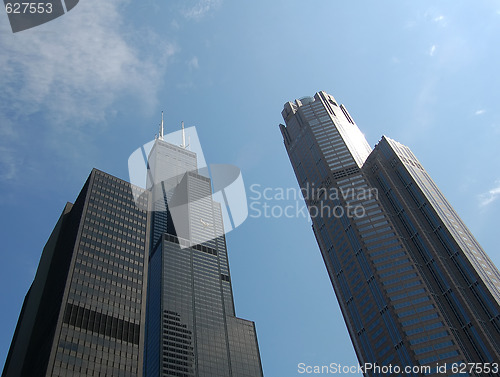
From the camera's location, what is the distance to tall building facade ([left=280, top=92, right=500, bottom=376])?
12850 cm

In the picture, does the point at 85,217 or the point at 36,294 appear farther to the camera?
the point at 36,294

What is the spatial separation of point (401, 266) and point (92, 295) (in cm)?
9216

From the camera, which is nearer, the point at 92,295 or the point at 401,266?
the point at 92,295

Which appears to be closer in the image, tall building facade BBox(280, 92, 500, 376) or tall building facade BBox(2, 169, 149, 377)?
tall building facade BBox(2, 169, 149, 377)

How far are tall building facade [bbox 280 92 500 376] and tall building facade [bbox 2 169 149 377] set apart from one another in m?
67.9

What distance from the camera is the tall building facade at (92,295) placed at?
102 m

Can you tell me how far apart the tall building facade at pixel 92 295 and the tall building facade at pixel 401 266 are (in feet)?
223

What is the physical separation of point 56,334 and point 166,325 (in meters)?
83.4

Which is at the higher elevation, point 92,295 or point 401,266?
point 401,266

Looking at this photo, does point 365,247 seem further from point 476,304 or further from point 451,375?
point 451,375

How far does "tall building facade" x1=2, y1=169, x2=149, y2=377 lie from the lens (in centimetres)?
10231

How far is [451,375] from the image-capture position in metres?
118

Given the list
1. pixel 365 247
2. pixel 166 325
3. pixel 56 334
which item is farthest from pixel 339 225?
pixel 56 334

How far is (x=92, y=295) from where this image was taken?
114375mm
